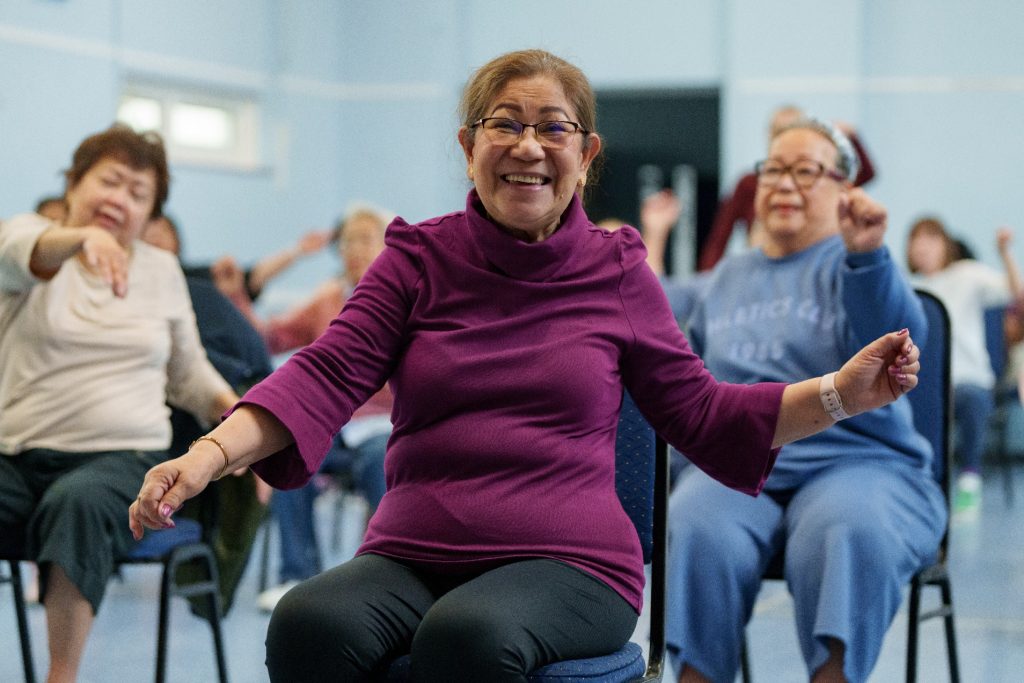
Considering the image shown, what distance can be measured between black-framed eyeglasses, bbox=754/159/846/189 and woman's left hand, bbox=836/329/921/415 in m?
0.96

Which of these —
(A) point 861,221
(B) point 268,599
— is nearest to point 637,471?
(A) point 861,221

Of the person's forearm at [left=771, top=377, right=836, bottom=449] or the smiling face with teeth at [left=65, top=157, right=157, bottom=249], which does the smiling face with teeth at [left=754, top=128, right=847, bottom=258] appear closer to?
the person's forearm at [left=771, top=377, right=836, bottom=449]

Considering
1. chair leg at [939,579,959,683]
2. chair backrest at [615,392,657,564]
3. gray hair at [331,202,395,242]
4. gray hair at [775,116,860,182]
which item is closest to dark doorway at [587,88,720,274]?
gray hair at [331,202,395,242]

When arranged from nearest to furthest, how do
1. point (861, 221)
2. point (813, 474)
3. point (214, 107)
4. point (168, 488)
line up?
point (168, 488), point (861, 221), point (813, 474), point (214, 107)

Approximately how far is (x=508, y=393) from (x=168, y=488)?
451 millimetres

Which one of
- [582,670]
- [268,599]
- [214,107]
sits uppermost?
[214,107]

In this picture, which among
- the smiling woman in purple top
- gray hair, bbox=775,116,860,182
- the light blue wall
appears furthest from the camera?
the light blue wall

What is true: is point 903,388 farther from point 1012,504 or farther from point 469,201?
point 1012,504

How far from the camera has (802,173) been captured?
252 centimetres

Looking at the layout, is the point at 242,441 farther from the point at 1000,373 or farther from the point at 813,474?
the point at 1000,373

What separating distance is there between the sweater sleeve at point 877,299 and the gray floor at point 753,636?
105 centimetres

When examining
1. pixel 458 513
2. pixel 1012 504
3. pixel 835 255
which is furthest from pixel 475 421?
pixel 1012 504

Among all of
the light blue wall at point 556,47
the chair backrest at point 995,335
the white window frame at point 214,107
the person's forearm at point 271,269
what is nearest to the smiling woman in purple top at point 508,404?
the person's forearm at point 271,269

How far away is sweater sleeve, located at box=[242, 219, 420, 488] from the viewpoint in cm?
155
